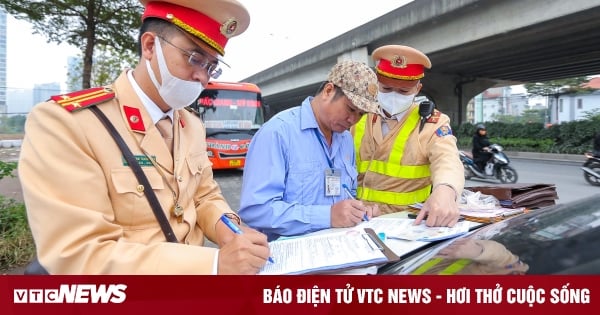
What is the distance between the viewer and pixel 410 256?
4.17 ft

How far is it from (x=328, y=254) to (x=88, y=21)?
6.57 meters

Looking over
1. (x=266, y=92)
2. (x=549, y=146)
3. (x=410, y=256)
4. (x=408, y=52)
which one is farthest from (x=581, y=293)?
(x=266, y=92)

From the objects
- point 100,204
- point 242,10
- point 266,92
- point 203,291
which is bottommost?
point 203,291

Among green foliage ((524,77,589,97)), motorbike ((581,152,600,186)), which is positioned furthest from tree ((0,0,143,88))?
green foliage ((524,77,589,97))

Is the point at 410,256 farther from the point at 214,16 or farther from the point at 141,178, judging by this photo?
the point at 214,16

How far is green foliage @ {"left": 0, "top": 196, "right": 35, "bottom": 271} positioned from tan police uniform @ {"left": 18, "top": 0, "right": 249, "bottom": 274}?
9.47ft

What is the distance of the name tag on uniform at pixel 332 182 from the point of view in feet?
6.01

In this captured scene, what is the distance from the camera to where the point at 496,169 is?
8.78 meters

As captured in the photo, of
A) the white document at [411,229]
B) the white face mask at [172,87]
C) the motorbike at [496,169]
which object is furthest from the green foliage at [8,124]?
A: the white document at [411,229]

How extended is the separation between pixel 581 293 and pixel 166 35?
54.0 inches

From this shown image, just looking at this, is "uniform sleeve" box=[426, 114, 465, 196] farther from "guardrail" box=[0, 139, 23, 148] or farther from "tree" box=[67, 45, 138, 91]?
"guardrail" box=[0, 139, 23, 148]

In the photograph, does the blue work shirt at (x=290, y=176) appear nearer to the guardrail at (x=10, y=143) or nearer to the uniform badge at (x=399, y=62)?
the uniform badge at (x=399, y=62)

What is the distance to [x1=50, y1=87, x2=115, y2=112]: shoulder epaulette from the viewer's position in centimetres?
113

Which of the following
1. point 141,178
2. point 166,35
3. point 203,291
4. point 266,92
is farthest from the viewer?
point 266,92
